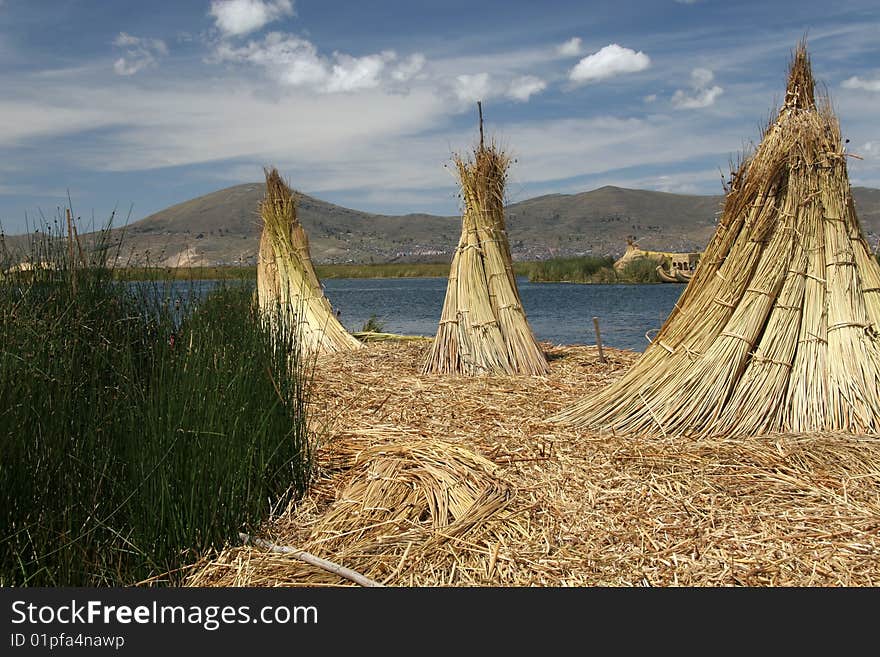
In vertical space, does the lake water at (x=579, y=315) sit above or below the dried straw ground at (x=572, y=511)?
below

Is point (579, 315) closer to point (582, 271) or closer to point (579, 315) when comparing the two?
point (579, 315)

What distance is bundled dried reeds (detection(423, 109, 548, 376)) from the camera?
7.29 meters

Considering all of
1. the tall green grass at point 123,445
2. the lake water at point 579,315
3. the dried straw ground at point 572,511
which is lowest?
the lake water at point 579,315

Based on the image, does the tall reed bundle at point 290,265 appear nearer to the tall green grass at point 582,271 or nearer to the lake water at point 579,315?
the lake water at point 579,315

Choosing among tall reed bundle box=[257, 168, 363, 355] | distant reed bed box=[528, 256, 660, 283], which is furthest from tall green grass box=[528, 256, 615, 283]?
tall reed bundle box=[257, 168, 363, 355]

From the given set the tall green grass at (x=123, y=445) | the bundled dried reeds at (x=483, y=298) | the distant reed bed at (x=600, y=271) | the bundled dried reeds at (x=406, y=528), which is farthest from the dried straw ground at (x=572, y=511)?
the distant reed bed at (x=600, y=271)

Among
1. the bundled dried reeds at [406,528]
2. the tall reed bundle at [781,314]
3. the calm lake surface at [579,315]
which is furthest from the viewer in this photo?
the calm lake surface at [579,315]

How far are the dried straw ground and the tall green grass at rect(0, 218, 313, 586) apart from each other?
212 mm

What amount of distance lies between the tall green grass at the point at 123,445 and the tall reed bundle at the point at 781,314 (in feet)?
7.06

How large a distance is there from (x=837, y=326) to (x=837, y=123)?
1.20 metres

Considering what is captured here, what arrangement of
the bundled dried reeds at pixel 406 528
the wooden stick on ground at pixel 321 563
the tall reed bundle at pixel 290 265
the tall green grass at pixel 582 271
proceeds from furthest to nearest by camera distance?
the tall green grass at pixel 582 271
the tall reed bundle at pixel 290 265
the bundled dried reeds at pixel 406 528
the wooden stick on ground at pixel 321 563

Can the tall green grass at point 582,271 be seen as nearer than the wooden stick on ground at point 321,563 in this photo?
No

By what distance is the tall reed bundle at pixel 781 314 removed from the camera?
4.66 meters

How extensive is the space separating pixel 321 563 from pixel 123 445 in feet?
3.15
